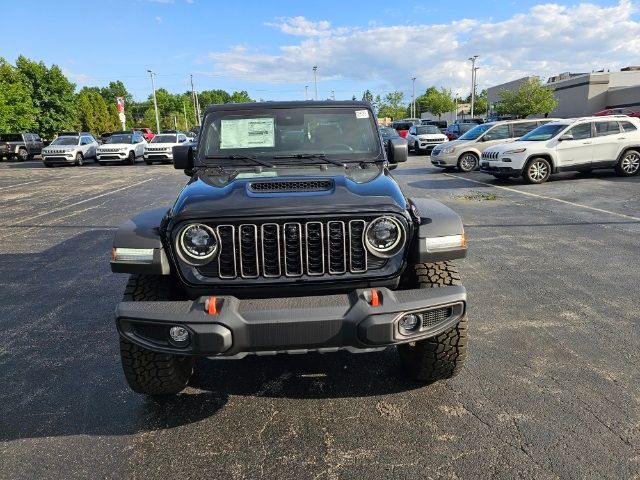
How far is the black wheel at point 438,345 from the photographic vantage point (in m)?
2.98

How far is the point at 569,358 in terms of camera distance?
11.7 feet

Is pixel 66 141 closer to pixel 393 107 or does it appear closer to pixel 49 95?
pixel 49 95

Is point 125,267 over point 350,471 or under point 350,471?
over

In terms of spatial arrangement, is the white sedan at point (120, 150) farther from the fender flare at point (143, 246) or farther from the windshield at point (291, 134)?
the fender flare at point (143, 246)

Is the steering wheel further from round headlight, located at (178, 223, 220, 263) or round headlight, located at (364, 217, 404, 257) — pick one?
round headlight, located at (178, 223, 220, 263)

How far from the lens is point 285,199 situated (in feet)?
9.02

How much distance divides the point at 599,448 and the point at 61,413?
3199mm

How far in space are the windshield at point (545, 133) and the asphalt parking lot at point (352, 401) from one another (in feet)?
27.6

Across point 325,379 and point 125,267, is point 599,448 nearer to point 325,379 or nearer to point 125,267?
point 325,379

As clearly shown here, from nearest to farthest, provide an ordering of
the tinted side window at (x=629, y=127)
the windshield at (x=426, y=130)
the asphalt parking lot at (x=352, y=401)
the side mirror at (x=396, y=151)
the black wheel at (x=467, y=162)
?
the asphalt parking lot at (x=352, y=401) → the side mirror at (x=396, y=151) → the tinted side window at (x=629, y=127) → the black wheel at (x=467, y=162) → the windshield at (x=426, y=130)

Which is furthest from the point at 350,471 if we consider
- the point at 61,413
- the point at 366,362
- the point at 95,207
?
the point at 95,207

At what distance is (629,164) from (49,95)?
47.9m

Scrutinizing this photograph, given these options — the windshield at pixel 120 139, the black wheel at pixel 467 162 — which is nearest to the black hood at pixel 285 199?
the black wheel at pixel 467 162

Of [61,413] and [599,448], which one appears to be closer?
[599,448]
